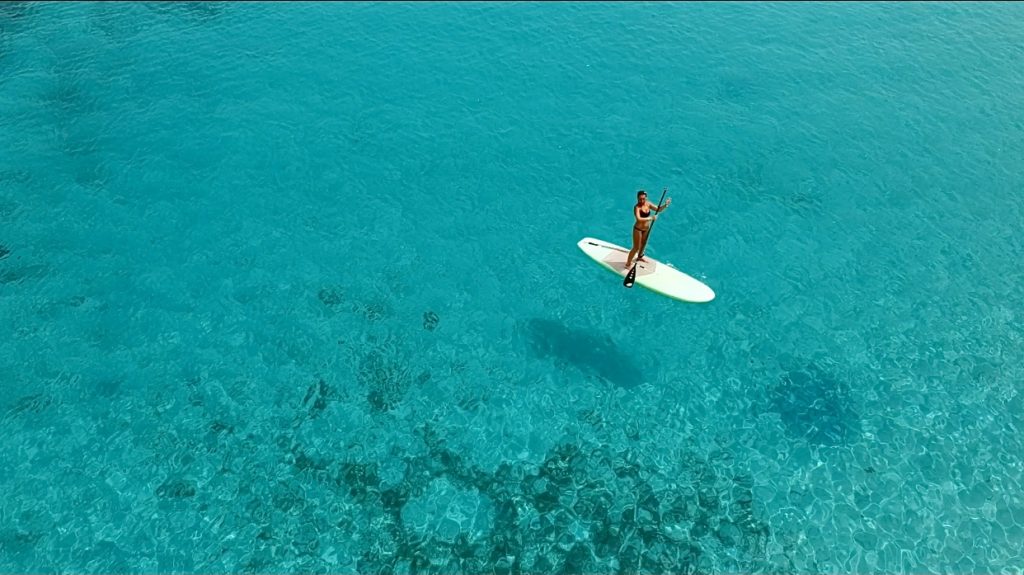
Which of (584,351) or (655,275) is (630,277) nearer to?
(655,275)

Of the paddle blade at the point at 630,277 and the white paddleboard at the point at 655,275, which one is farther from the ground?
the paddle blade at the point at 630,277

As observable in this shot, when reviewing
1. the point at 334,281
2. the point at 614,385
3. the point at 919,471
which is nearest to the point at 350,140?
the point at 334,281

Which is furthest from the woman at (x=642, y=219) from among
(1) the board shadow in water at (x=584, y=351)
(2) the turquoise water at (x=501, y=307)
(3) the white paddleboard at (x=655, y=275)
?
(2) the turquoise water at (x=501, y=307)

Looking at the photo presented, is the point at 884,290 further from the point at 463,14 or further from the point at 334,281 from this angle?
the point at 463,14

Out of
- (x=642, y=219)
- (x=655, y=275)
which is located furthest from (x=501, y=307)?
(x=642, y=219)

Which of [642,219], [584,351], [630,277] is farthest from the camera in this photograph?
[584,351]

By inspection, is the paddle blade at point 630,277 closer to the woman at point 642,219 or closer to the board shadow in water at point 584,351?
the woman at point 642,219
